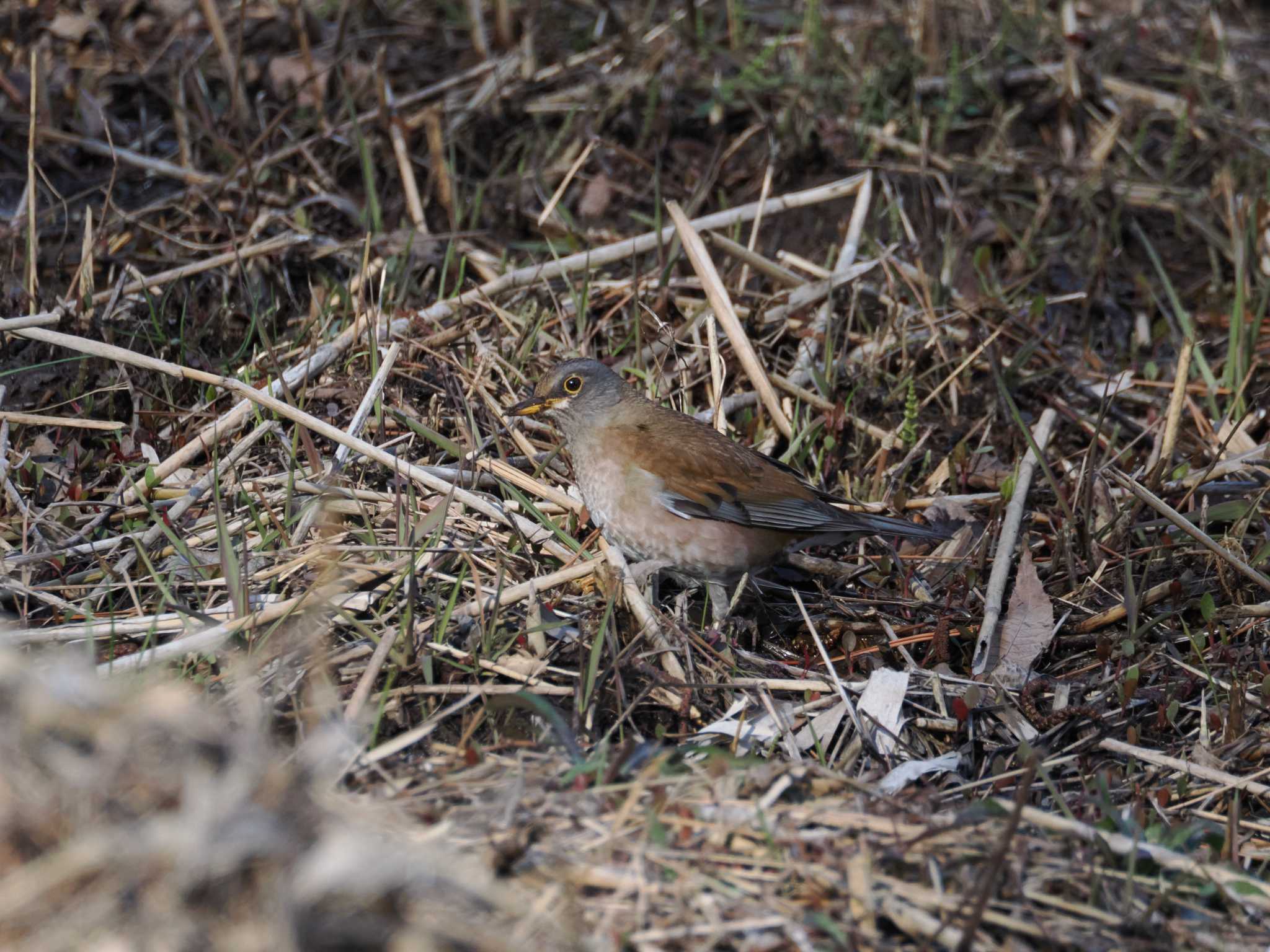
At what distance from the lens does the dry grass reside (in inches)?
106

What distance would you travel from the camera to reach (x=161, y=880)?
1.92 m

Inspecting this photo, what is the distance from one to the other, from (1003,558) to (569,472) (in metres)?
1.75

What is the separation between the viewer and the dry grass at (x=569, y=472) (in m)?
2.70

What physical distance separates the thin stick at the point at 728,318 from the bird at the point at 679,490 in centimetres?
41

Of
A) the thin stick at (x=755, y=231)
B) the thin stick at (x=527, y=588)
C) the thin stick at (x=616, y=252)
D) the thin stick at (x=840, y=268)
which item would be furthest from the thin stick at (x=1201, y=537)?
the thin stick at (x=616, y=252)

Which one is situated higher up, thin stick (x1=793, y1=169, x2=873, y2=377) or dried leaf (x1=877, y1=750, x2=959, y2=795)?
thin stick (x1=793, y1=169, x2=873, y2=377)

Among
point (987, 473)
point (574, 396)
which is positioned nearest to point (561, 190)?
point (574, 396)

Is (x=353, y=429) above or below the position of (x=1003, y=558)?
above

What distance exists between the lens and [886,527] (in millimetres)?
4566

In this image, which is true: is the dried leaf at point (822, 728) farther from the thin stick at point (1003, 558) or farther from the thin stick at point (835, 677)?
the thin stick at point (1003, 558)

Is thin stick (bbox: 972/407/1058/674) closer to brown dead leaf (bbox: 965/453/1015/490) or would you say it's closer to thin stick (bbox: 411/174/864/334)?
brown dead leaf (bbox: 965/453/1015/490)

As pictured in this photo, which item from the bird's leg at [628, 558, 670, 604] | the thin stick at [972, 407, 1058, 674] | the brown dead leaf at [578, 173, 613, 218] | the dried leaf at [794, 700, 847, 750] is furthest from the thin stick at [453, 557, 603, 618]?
the brown dead leaf at [578, 173, 613, 218]

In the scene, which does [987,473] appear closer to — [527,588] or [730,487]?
[730,487]

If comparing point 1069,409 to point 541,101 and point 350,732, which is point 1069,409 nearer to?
point 541,101
